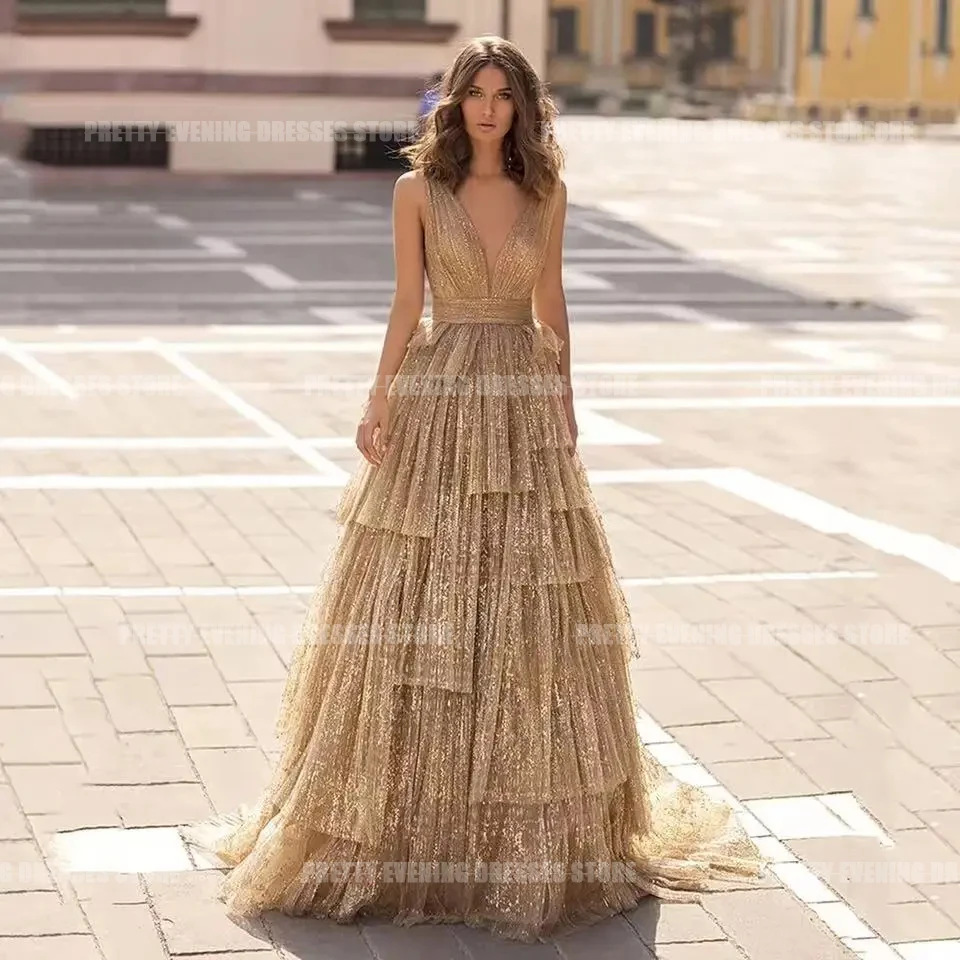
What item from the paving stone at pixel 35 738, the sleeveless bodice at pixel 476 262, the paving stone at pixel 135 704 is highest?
the sleeveless bodice at pixel 476 262

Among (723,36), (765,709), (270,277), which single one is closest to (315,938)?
(765,709)

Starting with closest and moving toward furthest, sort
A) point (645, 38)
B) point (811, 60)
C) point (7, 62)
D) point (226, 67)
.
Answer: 1. point (7, 62)
2. point (226, 67)
3. point (811, 60)
4. point (645, 38)

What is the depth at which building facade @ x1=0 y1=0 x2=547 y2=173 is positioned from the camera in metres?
31.5

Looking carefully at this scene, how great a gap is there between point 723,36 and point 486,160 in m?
79.2

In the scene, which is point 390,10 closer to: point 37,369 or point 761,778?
point 37,369

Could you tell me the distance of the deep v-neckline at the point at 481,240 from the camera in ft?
15.8

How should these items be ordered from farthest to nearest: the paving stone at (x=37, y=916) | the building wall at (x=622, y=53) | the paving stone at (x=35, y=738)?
the building wall at (x=622, y=53) → the paving stone at (x=35, y=738) → the paving stone at (x=37, y=916)

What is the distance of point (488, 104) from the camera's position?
474cm

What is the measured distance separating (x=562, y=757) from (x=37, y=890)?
126 centimetres

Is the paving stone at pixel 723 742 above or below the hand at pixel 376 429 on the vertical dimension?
below

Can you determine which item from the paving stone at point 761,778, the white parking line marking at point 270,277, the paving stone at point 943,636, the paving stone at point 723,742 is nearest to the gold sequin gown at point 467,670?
the paving stone at point 761,778

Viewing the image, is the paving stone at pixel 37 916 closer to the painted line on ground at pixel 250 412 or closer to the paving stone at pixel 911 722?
the paving stone at pixel 911 722

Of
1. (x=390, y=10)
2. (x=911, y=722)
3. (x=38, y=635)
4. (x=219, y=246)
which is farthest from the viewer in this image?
(x=390, y=10)

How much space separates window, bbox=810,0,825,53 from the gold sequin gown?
75.1 m
